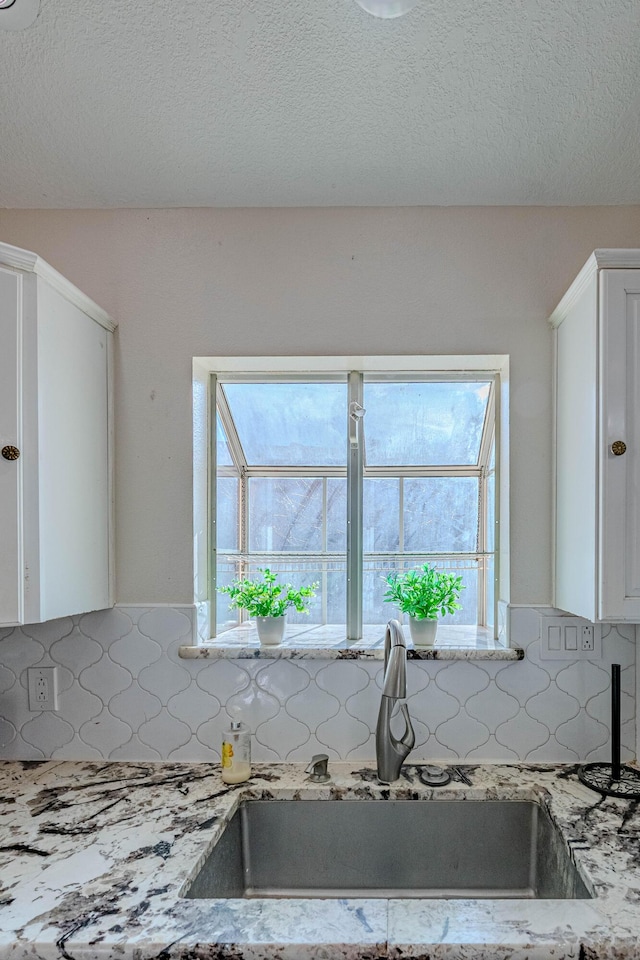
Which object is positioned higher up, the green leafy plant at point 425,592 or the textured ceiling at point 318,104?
the textured ceiling at point 318,104

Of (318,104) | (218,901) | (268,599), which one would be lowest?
(218,901)

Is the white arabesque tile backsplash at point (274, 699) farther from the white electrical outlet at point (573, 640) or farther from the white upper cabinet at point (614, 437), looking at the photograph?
the white upper cabinet at point (614, 437)

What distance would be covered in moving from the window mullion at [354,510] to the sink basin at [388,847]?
51 centimetres

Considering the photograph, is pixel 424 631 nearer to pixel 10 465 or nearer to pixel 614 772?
pixel 614 772

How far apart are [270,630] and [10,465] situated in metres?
0.83

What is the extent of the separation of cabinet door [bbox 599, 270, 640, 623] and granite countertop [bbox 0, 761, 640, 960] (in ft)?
1.64

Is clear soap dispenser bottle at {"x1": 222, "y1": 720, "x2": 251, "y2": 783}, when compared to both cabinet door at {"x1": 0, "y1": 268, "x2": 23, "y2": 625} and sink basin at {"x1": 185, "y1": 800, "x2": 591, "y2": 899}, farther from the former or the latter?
cabinet door at {"x1": 0, "y1": 268, "x2": 23, "y2": 625}

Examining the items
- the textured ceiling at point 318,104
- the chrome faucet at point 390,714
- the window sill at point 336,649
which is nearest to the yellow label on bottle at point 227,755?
the window sill at point 336,649

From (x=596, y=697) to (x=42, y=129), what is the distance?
1.91 meters

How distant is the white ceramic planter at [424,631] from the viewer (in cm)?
182

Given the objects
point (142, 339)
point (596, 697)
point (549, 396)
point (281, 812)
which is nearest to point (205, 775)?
point (281, 812)

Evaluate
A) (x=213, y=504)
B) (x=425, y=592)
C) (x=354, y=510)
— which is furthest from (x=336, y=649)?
(x=213, y=504)

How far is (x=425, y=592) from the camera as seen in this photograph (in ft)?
6.05

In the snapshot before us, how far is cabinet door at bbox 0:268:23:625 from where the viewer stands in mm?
1326
